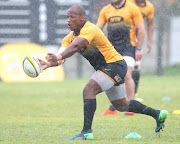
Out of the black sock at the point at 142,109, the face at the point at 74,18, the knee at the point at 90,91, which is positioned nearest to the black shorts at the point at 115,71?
the knee at the point at 90,91

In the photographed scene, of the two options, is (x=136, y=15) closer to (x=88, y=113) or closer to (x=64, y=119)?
(x=64, y=119)

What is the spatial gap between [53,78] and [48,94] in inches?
157

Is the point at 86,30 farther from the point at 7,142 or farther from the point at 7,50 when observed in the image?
the point at 7,50

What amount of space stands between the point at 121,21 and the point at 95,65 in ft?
8.48

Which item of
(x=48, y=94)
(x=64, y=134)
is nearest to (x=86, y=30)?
(x=64, y=134)

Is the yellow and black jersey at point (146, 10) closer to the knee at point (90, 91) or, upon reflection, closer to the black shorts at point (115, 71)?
the black shorts at point (115, 71)

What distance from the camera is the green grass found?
18.8 feet

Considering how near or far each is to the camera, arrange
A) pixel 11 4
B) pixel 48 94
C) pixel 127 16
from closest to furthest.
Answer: pixel 127 16
pixel 48 94
pixel 11 4

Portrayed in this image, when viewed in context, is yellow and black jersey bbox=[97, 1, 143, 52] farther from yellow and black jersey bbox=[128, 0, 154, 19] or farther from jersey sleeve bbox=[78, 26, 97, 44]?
jersey sleeve bbox=[78, 26, 97, 44]

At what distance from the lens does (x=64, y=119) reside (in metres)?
7.66

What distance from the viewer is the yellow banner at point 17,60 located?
1589cm

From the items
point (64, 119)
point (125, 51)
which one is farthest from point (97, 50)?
point (125, 51)

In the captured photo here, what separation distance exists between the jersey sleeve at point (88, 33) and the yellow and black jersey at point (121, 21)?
2.78 m

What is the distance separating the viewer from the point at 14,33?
1591 centimetres
